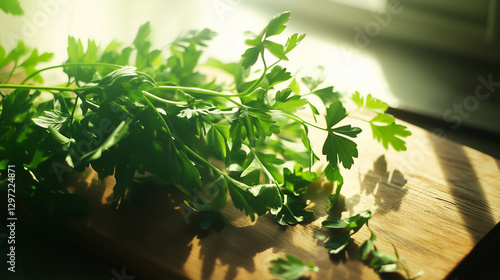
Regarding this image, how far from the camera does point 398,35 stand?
144 centimetres

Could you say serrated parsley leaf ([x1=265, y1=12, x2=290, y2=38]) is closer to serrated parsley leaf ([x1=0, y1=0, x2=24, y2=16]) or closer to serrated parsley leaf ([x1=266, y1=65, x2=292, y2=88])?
serrated parsley leaf ([x1=266, y1=65, x2=292, y2=88])

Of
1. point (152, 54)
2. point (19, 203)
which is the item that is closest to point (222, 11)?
point (152, 54)

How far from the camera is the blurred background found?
1169 millimetres

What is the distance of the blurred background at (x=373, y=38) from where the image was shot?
1.17 meters

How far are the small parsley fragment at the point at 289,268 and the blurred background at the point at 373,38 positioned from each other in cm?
65

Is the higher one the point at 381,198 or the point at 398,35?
the point at 398,35

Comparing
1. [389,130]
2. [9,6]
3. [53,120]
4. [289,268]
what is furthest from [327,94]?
[9,6]

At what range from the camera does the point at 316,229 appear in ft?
2.28

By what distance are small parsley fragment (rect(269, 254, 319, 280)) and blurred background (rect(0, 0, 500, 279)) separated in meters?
0.65

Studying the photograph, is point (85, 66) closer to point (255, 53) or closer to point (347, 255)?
point (255, 53)

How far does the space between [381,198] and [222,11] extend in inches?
38.8

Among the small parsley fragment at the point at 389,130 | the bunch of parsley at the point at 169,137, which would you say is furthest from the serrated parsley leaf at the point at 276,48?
the small parsley fragment at the point at 389,130

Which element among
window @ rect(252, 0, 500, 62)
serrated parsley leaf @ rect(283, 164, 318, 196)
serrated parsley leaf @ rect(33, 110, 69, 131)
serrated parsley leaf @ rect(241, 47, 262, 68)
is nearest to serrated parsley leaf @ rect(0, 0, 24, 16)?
serrated parsley leaf @ rect(33, 110, 69, 131)

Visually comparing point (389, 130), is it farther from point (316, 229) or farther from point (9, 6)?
point (9, 6)
